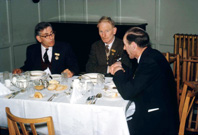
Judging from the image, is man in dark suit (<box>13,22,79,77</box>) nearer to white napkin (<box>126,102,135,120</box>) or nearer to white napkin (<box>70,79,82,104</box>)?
white napkin (<box>70,79,82,104</box>)

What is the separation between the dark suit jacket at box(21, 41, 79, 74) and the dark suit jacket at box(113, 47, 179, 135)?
1.48 metres

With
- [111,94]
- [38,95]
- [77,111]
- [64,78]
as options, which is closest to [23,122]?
[77,111]

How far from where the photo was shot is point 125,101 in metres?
2.38

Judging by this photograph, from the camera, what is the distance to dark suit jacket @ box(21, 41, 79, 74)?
3.68 m

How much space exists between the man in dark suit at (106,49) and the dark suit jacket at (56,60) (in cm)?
24

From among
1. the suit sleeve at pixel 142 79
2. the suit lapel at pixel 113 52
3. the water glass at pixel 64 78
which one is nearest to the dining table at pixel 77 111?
the suit sleeve at pixel 142 79

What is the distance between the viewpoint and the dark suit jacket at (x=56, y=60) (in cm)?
368

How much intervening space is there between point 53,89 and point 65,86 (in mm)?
134

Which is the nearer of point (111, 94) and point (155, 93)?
point (155, 93)

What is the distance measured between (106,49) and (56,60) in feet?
2.22

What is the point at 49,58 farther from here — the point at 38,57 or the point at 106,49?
the point at 106,49

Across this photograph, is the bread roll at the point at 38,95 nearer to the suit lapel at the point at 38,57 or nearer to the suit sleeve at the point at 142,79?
the suit sleeve at the point at 142,79

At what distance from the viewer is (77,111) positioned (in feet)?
7.61

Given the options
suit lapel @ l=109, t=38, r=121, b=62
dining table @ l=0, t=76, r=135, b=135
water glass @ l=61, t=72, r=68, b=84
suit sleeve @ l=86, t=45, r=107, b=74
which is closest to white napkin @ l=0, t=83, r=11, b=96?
dining table @ l=0, t=76, r=135, b=135
